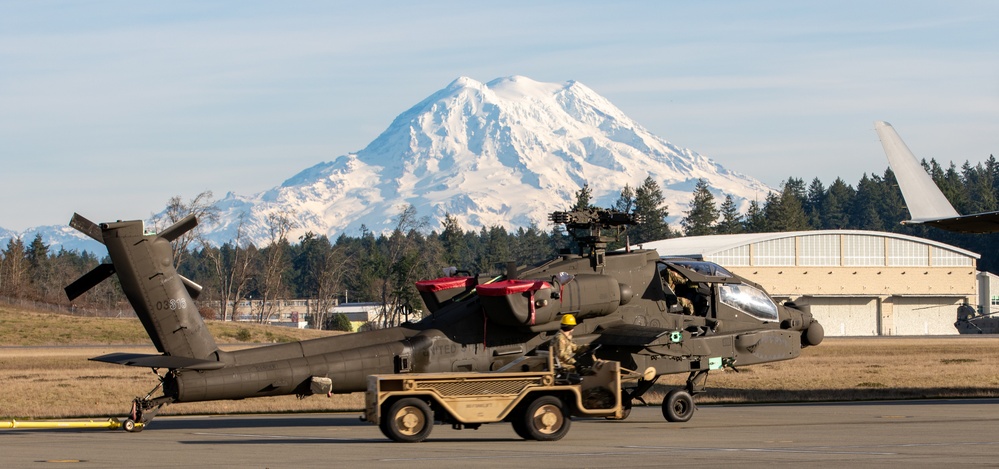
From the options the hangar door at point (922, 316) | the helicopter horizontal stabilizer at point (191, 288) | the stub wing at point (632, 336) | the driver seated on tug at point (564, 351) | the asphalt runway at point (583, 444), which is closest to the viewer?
the asphalt runway at point (583, 444)

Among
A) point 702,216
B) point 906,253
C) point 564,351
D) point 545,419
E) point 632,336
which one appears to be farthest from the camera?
point 702,216

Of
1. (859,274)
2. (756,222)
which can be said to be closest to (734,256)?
(859,274)

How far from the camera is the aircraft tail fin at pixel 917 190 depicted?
3047 cm

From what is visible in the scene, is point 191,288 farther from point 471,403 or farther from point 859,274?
point 859,274

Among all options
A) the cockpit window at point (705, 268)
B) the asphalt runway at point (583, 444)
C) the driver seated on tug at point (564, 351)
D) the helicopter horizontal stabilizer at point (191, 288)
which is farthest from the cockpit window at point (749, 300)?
the helicopter horizontal stabilizer at point (191, 288)

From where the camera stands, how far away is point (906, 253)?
314 ft

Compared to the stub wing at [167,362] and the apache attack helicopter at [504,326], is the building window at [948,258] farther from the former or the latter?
the stub wing at [167,362]

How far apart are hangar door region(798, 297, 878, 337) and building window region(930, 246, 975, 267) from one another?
6429mm

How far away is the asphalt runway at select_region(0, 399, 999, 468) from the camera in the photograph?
49.5ft

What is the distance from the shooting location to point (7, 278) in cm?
13825

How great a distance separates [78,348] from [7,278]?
80618 mm

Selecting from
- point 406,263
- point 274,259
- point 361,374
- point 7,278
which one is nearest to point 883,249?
point 406,263

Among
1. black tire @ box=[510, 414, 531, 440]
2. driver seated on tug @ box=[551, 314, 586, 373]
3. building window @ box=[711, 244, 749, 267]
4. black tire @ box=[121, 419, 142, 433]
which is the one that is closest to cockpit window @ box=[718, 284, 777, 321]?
driver seated on tug @ box=[551, 314, 586, 373]

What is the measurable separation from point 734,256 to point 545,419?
249ft
